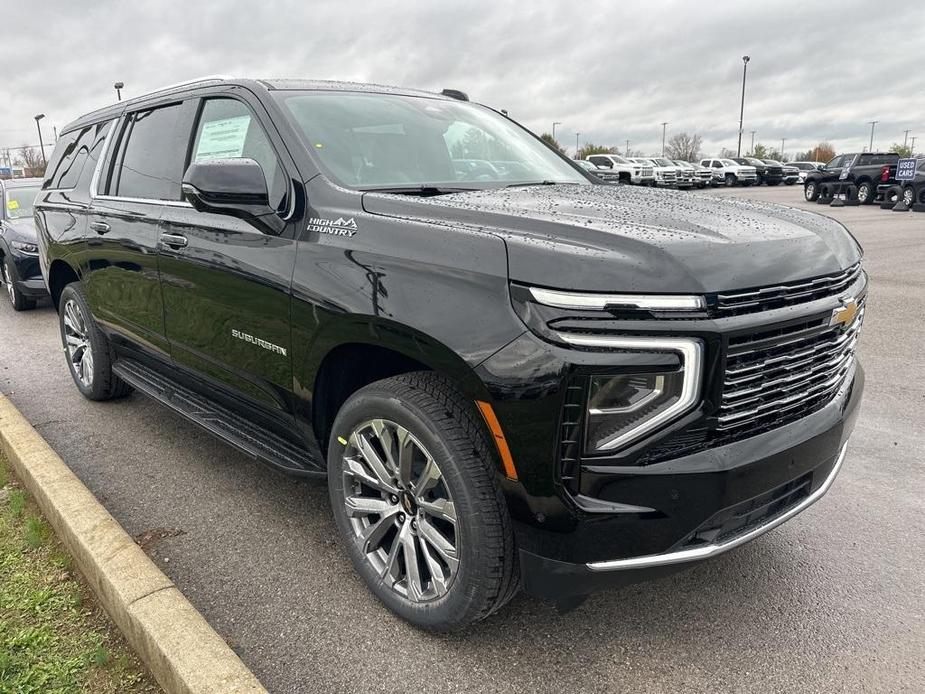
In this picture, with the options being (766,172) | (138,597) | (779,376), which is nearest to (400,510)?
(138,597)

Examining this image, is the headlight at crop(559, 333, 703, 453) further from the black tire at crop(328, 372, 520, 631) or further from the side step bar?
the side step bar

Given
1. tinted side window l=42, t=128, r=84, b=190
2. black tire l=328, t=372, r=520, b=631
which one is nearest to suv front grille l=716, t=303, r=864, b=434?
black tire l=328, t=372, r=520, b=631

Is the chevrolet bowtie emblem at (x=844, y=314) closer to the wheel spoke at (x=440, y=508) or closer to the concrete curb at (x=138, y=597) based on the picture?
the wheel spoke at (x=440, y=508)

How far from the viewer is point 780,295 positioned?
2.13 metres

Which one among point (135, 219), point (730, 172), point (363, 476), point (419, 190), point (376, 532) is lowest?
point (376, 532)

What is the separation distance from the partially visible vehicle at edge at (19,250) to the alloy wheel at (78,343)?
3907mm

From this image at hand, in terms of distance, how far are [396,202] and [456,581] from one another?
51.4 inches

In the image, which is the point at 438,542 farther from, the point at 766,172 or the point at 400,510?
the point at 766,172

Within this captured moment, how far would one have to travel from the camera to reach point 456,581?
91.6 inches

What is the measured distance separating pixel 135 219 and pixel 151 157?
0.38m

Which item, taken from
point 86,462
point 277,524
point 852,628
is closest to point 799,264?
point 852,628

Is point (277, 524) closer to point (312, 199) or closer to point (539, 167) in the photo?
point (312, 199)

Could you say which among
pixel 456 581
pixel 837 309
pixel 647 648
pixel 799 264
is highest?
pixel 799 264

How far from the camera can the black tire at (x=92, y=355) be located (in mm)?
4785
